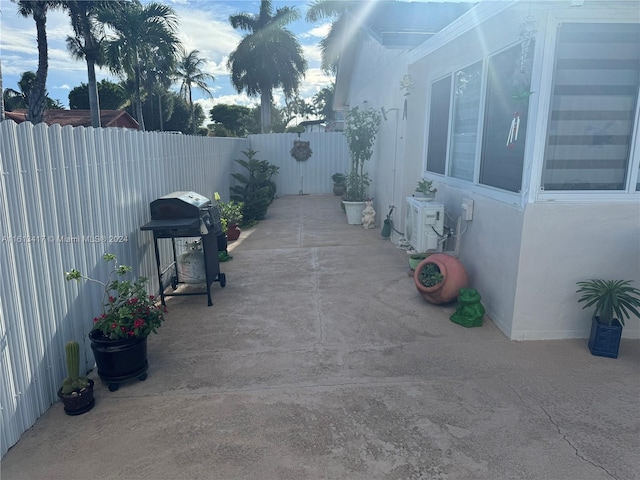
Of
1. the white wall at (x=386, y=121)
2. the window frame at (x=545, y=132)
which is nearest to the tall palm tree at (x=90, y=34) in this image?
the white wall at (x=386, y=121)

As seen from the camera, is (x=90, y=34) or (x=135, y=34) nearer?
(x=90, y=34)

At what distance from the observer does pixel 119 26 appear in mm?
18734

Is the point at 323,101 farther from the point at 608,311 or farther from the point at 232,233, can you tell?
the point at 608,311

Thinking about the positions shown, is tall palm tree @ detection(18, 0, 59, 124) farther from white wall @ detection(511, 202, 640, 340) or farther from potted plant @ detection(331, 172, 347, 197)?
white wall @ detection(511, 202, 640, 340)

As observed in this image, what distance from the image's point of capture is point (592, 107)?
3.69 metres

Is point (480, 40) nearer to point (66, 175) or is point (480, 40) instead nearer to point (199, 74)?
point (66, 175)

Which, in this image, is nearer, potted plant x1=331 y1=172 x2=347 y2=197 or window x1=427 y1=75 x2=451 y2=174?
window x1=427 y1=75 x2=451 y2=174

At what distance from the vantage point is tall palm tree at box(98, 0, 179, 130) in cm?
1869

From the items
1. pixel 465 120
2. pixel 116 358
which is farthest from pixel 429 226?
pixel 116 358

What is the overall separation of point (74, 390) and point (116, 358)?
1.07ft

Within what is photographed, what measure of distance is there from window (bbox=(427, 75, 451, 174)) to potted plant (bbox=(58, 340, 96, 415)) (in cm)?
511

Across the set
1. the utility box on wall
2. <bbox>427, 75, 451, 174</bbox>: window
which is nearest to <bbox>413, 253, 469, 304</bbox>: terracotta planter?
the utility box on wall

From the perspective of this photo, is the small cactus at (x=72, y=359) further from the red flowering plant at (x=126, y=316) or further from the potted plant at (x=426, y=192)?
the potted plant at (x=426, y=192)

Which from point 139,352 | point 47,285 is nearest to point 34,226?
point 47,285
